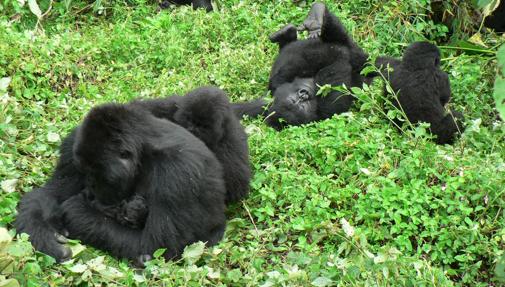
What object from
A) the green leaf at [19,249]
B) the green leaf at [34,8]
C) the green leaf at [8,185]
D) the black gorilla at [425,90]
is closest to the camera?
the green leaf at [19,249]

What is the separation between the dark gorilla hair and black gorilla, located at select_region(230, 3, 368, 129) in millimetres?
2165

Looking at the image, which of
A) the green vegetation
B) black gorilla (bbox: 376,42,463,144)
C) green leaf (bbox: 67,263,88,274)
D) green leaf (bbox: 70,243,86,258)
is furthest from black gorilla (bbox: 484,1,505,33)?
green leaf (bbox: 67,263,88,274)

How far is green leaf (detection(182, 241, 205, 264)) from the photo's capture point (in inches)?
182

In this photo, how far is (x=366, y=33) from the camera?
842 centimetres

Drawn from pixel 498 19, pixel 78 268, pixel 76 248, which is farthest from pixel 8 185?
pixel 498 19

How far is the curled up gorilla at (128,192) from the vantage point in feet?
15.2

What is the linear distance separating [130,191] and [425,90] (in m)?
2.94

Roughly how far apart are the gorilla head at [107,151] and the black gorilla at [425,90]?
2.76m

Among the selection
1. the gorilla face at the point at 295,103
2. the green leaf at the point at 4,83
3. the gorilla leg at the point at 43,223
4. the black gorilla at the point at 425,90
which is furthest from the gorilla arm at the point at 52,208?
the black gorilla at the point at 425,90

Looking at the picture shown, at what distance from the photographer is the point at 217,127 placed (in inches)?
209

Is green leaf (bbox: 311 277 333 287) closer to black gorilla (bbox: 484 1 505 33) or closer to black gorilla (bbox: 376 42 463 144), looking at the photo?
black gorilla (bbox: 376 42 463 144)

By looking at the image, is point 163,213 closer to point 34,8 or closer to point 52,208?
point 52,208

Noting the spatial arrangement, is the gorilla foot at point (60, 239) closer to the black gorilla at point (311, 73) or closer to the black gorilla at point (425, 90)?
the black gorilla at point (311, 73)

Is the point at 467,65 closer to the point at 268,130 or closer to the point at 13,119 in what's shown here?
the point at 268,130
